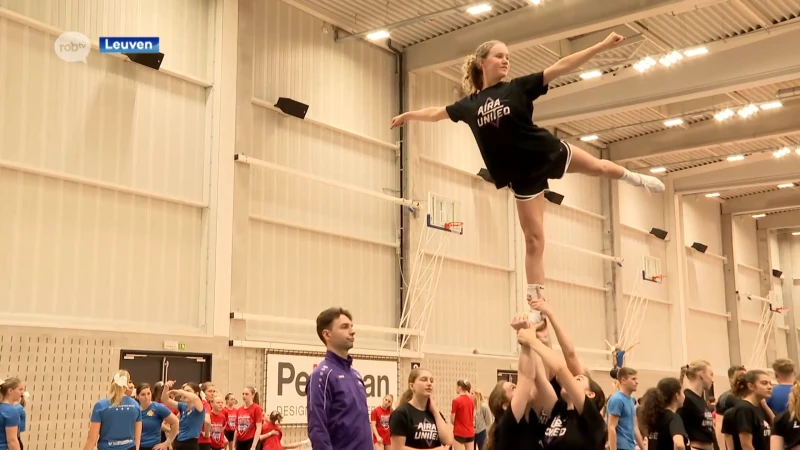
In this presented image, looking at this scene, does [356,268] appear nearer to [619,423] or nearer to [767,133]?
[619,423]

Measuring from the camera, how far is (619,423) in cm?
841

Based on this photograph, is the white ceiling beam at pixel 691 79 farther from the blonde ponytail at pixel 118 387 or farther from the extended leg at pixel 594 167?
the blonde ponytail at pixel 118 387

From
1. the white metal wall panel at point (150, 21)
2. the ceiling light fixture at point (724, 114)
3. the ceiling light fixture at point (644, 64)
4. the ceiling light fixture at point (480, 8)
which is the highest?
the ceiling light fixture at point (480, 8)

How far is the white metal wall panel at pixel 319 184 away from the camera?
14492mm

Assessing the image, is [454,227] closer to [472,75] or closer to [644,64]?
[644,64]

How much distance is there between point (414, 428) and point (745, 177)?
67.3ft

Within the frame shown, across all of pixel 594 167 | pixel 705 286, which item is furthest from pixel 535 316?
pixel 705 286

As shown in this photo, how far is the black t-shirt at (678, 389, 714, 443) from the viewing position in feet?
24.2

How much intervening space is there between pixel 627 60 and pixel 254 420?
9964mm

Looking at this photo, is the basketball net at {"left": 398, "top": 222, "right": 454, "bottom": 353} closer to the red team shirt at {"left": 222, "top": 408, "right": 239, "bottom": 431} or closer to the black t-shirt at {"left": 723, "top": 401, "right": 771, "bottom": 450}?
the red team shirt at {"left": 222, "top": 408, "right": 239, "bottom": 431}

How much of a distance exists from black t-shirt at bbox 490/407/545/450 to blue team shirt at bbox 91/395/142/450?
5.62m

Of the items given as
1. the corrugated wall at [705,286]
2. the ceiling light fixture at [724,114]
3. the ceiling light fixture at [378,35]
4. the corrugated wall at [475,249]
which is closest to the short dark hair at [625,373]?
the corrugated wall at [475,249]

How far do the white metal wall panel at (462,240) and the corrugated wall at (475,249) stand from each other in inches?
0.8

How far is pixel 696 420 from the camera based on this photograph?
24.3ft
